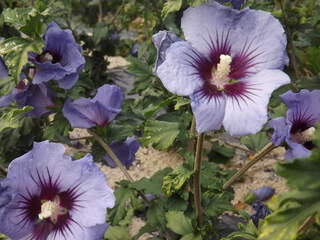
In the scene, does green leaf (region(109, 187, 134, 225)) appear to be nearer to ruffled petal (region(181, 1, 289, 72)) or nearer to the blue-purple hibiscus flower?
the blue-purple hibiscus flower

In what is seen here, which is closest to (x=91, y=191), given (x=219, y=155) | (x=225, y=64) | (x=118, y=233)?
(x=225, y=64)

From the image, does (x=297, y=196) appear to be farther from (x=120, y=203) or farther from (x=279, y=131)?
(x=120, y=203)

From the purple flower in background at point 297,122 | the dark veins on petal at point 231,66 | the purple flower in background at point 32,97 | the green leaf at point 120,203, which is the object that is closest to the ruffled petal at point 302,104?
the purple flower in background at point 297,122

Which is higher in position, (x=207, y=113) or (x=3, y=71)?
(x=207, y=113)

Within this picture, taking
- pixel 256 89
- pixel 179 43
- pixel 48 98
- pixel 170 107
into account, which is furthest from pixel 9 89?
pixel 170 107

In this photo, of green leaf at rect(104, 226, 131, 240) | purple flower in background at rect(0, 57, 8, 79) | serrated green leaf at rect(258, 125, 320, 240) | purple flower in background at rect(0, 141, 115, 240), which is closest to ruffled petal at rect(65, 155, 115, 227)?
purple flower in background at rect(0, 141, 115, 240)

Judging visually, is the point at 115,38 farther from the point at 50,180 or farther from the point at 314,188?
the point at 314,188
